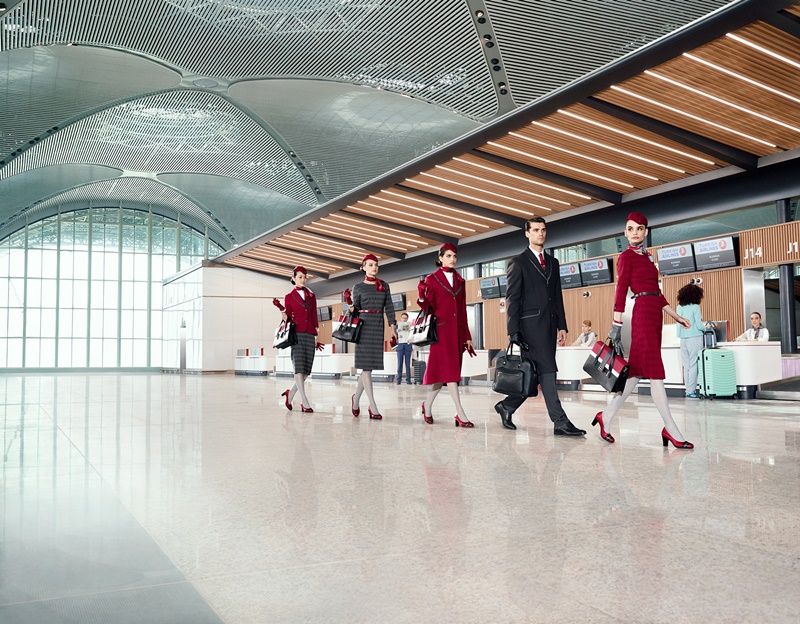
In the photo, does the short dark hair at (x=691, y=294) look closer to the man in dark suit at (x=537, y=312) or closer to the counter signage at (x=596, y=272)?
the counter signage at (x=596, y=272)

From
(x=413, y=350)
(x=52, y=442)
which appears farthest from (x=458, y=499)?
(x=413, y=350)

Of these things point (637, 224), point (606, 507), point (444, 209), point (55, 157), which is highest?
point (55, 157)

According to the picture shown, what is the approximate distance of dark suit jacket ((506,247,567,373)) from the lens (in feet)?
21.5

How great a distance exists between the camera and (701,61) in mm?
9820

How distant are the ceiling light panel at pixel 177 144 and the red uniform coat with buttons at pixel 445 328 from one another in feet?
75.1

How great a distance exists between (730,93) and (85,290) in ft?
130

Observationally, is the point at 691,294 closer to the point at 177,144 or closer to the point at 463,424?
the point at 463,424

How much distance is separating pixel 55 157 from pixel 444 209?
23093 mm

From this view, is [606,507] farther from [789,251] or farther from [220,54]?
[220,54]

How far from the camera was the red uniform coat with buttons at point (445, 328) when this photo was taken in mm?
7391

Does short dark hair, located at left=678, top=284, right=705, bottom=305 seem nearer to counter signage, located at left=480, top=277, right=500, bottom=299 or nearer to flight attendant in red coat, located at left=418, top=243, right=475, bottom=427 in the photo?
flight attendant in red coat, located at left=418, top=243, right=475, bottom=427

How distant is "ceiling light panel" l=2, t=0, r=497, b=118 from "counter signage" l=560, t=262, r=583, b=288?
6.34m

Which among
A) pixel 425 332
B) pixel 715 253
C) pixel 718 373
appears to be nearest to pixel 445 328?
pixel 425 332

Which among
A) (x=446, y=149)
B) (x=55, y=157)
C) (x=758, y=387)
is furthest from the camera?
(x=55, y=157)
